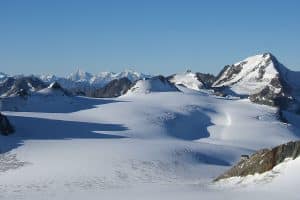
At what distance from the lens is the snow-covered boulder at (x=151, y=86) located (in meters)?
118

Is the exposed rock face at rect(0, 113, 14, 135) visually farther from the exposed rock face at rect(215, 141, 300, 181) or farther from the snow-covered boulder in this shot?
the snow-covered boulder

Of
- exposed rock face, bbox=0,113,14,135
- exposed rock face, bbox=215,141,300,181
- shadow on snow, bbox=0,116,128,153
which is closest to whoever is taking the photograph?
exposed rock face, bbox=215,141,300,181

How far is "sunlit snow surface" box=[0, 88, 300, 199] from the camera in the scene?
32.2 meters

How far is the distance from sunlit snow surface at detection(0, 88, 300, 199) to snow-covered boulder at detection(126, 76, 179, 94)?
33.2ft

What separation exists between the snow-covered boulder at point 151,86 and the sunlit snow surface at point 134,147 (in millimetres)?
10124

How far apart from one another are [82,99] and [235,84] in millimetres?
106539

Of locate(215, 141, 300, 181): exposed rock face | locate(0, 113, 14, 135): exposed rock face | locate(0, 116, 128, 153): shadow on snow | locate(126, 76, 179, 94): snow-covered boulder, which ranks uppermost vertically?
locate(215, 141, 300, 181): exposed rock face

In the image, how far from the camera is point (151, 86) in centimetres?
12050

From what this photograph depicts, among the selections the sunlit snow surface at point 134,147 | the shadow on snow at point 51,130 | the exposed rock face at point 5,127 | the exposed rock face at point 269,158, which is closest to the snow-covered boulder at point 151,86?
the sunlit snow surface at point 134,147

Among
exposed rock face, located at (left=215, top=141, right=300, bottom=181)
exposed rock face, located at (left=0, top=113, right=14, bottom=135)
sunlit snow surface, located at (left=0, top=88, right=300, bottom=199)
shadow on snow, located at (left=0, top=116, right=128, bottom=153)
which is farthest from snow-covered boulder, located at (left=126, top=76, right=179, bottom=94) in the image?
exposed rock face, located at (left=215, top=141, right=300, bottom=181)

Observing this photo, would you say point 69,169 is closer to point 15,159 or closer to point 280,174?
point 15,159

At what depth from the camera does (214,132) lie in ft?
263

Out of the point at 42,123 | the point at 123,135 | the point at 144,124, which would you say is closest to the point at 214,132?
the point at 144,124

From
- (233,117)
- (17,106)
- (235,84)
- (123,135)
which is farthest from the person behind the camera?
(235,84)
